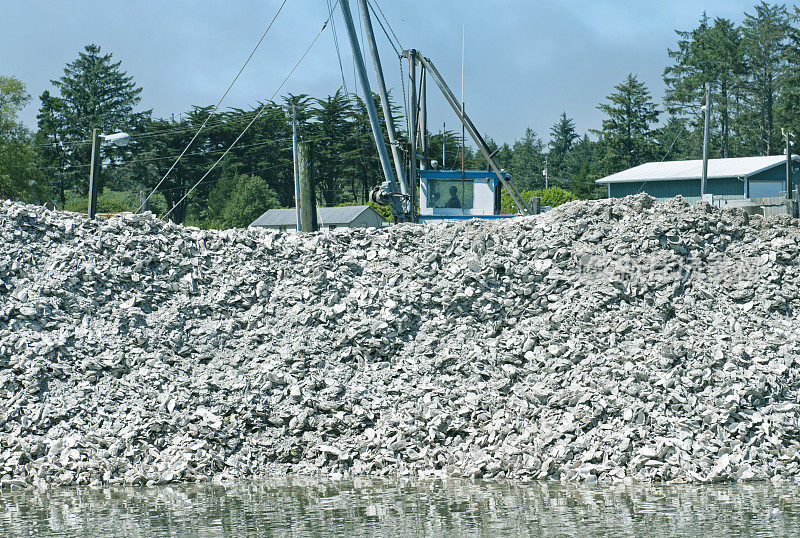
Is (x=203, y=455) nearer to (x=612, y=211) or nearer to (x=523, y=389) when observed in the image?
Result: (x=523, y=389)

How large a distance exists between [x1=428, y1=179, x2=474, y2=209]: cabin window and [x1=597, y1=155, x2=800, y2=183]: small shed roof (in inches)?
1170

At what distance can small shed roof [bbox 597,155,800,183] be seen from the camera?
47.5 metres

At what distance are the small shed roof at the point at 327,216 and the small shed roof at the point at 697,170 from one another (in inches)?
647

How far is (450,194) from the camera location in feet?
70.5

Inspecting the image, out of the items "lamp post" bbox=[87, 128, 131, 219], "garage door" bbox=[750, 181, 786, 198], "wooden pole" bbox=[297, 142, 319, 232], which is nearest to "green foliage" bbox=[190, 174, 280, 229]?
"garage door" bbox=[750, 181, 786, 198]

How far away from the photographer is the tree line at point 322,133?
208 feet

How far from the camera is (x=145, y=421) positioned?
1082 centimetres

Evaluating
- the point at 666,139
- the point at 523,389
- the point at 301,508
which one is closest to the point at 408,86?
the point at 523,389

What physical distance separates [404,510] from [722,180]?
147ft

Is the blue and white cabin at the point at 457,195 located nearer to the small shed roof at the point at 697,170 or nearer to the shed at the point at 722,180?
the shed at the point at 722,180

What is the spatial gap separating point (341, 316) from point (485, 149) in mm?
10364

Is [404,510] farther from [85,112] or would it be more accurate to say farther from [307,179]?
[85,112]

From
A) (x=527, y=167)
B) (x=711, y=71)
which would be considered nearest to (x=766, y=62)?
(x=711, y=71)

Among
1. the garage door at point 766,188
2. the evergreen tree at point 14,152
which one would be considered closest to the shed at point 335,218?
the evergreen tree at point 14,152
